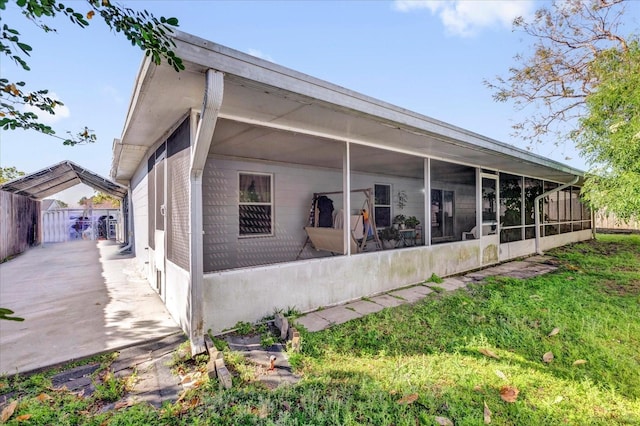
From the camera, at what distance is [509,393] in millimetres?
2234

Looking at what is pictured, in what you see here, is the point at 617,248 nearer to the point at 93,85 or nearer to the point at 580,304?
the point at 580,304

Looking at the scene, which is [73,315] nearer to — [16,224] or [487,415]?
[487,415]

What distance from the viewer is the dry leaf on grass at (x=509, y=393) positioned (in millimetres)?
2172

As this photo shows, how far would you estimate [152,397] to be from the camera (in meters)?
2.14

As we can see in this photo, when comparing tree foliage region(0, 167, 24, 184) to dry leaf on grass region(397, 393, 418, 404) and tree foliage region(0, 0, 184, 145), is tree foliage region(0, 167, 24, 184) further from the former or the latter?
dry leaf on grass region(397, 393, 418, 404)

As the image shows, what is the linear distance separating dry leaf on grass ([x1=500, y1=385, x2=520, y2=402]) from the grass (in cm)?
4

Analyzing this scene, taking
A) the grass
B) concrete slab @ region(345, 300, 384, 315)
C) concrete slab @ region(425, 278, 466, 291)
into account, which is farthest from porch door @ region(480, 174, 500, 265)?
concrete slab @ region(345, 300, 384, 315)

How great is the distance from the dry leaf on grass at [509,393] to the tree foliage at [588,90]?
3800 mm

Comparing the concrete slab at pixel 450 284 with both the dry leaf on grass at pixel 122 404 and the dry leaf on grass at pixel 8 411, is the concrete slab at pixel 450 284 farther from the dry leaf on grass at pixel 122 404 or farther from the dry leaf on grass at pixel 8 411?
the dry leaf on grass at pixel 8 411

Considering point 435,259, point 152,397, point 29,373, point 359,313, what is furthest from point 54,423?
point 435,259

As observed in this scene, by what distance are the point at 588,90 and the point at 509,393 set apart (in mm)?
13201

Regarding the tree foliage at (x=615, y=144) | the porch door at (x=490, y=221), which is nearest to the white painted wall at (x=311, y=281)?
the porch door at (x=490, y=221)

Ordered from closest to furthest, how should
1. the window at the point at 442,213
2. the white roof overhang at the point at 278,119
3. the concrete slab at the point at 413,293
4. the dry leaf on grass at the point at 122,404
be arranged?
the dry leaf on grass at the point at 122,404
the white roof overhang at the point at 278,119
the concrete slab at the point at 413,293
the window at the point at 442,213

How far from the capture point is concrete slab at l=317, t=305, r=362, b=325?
359 centimetres
